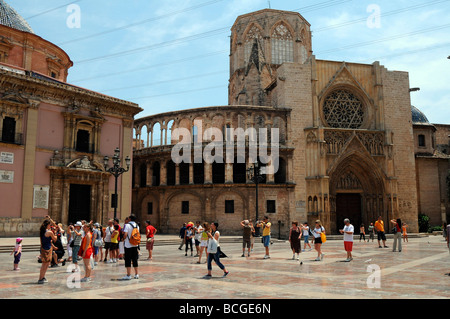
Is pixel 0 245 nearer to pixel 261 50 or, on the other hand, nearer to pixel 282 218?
pixel 282 218

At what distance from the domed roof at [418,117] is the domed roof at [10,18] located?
39.2m

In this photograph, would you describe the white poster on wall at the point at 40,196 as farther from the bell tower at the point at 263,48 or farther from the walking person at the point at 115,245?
the bell tower at the point at 263,48

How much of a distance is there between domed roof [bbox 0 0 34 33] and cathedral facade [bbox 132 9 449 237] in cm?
1226

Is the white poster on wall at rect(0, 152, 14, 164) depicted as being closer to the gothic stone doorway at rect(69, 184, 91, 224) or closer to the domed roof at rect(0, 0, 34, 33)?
the gothic stone doorway at rect(69, 184, 91, 224)

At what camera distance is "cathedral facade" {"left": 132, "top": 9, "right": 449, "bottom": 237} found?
33.0 m

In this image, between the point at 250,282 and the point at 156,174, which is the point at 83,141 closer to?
the point at 156,174

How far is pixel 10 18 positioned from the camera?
29906 mm

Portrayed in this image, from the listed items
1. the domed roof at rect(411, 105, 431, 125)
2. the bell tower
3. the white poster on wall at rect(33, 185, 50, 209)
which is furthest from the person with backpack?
the domed roof at rect(411, 105, 431, 125)

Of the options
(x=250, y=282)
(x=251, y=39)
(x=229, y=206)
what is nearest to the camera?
(x=250, y=282)

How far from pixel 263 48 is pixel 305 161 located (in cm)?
1628

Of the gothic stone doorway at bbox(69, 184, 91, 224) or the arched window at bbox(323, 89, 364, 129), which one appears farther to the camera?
the arched window at bbox(323, 89, 364, 129)

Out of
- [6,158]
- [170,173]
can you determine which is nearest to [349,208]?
[170,173]

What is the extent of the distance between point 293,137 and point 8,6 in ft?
83.8

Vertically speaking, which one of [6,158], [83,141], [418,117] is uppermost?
[418,117]
